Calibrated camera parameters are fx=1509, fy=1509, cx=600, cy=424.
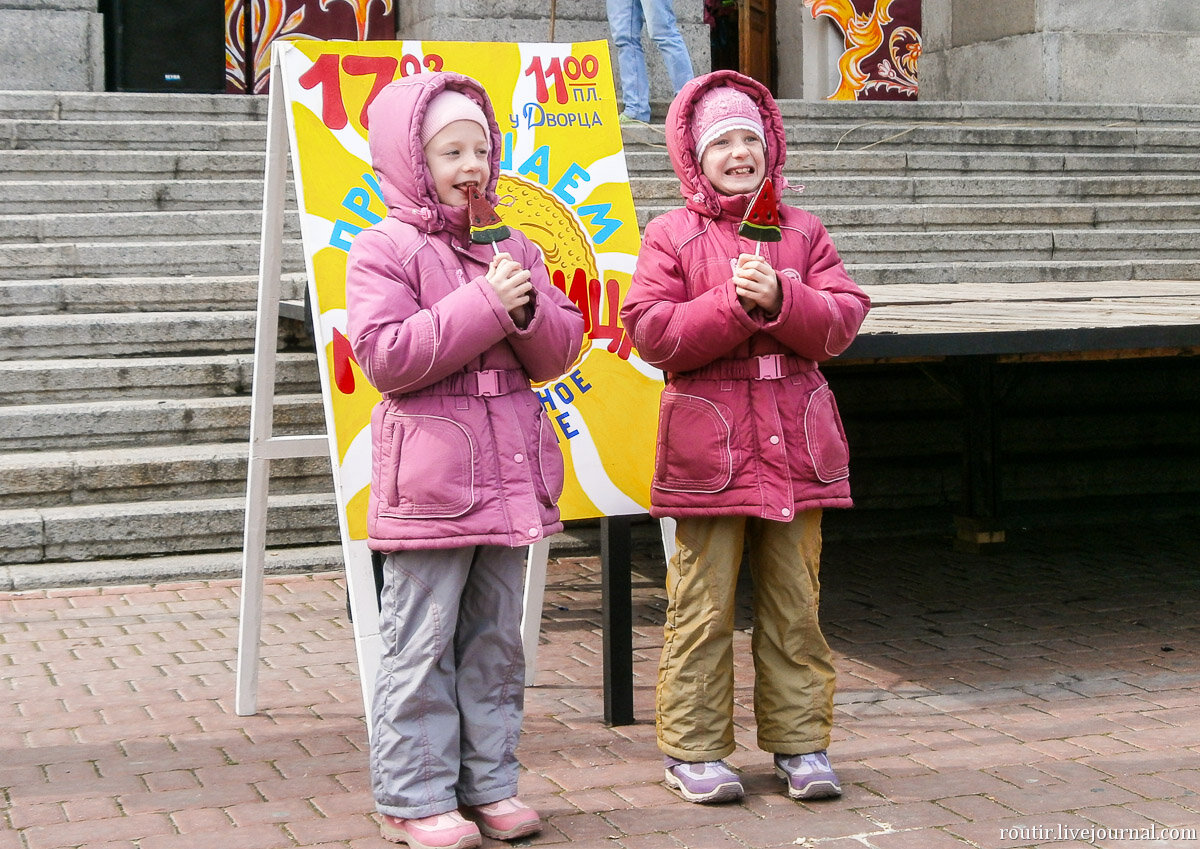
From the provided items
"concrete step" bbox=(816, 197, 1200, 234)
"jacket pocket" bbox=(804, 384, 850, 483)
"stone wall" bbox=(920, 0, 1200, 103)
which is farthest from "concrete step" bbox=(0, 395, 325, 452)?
"stone wall" bbox=(920, 0, 1200, 103)

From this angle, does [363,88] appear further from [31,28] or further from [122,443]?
[31,28]

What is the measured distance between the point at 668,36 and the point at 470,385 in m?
7.62

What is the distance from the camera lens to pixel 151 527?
6.64 meters

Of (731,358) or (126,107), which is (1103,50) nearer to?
(126,107)

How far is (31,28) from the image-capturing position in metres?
11.1

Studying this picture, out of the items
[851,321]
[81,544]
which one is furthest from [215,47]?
[851,321]

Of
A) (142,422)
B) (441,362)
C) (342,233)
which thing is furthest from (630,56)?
(441,362)

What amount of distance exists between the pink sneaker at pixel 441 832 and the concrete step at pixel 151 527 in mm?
3169

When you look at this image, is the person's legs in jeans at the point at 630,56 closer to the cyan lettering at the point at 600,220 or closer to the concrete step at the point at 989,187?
the concrete step at the point at 989,187

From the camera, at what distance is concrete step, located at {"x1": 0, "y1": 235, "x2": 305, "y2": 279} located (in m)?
8.13

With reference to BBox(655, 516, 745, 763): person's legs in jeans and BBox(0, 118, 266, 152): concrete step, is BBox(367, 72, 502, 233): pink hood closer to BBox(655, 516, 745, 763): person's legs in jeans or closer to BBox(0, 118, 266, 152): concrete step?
BBox(655, 516, 745, 763): person's legs in jeans

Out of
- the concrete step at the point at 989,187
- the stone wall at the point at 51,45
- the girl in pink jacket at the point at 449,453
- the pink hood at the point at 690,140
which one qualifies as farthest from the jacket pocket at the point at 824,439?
the stone wall at the point at 51,45

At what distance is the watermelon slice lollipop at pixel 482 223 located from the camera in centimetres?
348

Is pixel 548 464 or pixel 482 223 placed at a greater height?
pixel 482 223
